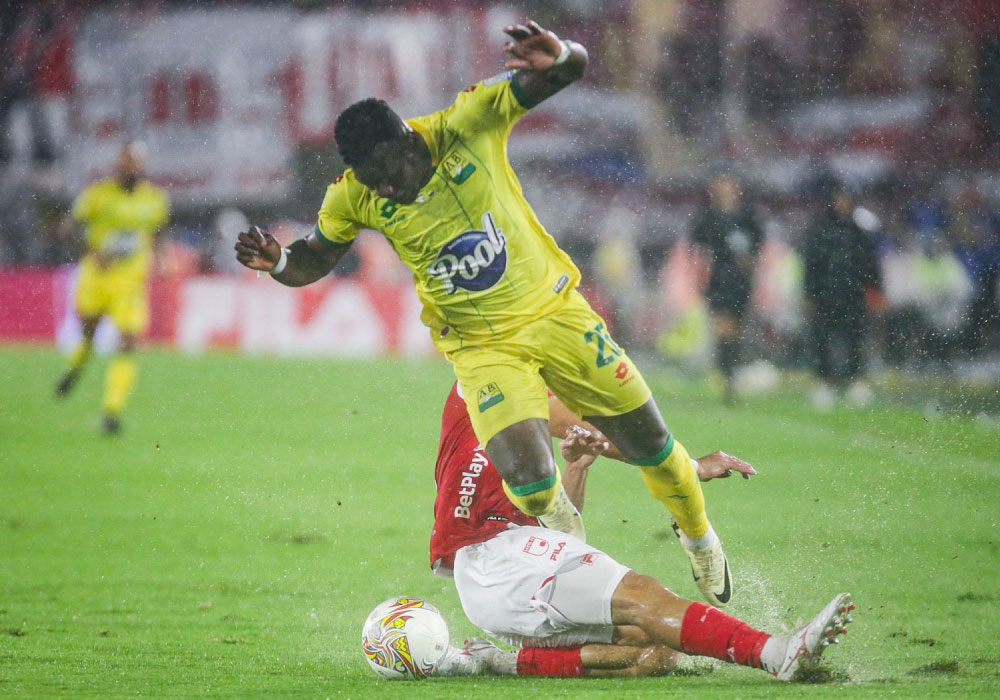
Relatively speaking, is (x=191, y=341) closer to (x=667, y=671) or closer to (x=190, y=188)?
(x=190, y=188)

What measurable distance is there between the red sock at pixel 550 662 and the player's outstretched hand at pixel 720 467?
102cm

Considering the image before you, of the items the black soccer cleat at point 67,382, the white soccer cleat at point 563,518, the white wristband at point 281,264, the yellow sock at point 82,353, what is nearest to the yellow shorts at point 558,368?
the white soccer cleat at point 563,518

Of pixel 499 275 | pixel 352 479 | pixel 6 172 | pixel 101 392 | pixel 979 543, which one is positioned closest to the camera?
pixel 499 275

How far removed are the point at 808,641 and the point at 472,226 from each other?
2.11 m

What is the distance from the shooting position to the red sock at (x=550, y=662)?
4707 millimetres

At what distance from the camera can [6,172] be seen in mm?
22703

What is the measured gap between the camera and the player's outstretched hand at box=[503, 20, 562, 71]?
A: 472 cm

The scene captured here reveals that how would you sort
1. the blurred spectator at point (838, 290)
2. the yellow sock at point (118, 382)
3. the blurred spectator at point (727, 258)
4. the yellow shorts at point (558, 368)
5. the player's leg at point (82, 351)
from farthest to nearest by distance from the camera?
the blurred spectator at point (727, 258) → the player's leg at point (82, 351) → the blurred spectator at point (838, 290) → the yellow sock at point (118, 382) → the yellow shorts at point (558, 368)

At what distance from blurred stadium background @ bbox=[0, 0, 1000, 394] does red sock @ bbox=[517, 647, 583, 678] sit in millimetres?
9539

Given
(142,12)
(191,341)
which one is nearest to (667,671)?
(191,341)

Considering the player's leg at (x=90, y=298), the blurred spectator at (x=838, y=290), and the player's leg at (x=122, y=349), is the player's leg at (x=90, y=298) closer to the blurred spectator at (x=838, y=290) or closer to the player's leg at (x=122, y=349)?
the player's leg at (x=122, y=349)

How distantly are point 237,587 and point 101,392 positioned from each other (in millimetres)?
8077

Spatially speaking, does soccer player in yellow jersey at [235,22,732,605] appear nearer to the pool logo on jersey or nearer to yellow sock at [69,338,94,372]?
the pool logo on jersey

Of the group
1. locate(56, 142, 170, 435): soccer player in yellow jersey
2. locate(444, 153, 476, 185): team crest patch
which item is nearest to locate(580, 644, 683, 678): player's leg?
locate(444, 153, 476, 185): team crest patch
